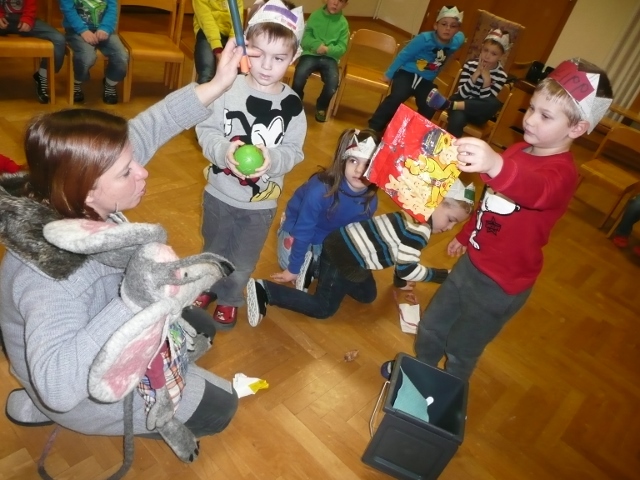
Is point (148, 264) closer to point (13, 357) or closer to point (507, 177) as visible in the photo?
point (13, 357)

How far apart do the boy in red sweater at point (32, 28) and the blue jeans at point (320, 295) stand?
241 centimetres

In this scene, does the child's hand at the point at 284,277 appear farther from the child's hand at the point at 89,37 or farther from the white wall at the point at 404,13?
the white wall at the point at 404,13

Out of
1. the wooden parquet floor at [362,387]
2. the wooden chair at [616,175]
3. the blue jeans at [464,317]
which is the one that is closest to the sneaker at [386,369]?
the wooden parquet floor at [362,387]

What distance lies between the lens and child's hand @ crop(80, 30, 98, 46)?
10.6 feet

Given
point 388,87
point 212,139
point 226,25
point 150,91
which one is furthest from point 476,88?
point 212,139

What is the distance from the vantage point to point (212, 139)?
5.24 feet

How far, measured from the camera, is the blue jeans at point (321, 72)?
4.16 m

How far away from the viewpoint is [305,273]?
7.25ft

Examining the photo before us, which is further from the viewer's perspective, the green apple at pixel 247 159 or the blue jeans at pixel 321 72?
the blue jeans at pixel 321 72

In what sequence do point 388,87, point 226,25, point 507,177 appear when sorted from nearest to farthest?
1. point 507,177
2. point 226,25
3. point 388,87

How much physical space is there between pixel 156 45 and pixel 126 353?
3.38 metres

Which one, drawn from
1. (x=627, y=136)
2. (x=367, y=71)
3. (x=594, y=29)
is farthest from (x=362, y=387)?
(x=594, y=29)

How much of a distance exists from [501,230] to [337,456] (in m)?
0.96

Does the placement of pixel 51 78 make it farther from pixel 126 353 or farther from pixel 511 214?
pixel 511 214
